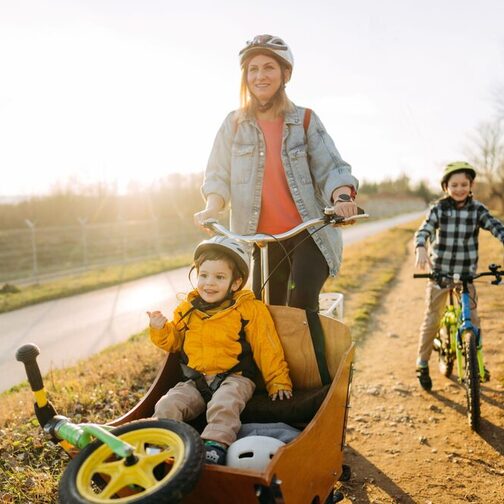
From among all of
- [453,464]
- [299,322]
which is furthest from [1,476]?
[453,464]

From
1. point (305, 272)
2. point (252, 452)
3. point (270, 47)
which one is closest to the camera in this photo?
point (252, 452)

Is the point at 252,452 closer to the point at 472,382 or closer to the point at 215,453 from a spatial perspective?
the point at 215,453

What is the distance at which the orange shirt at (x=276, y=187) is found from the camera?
119 inches

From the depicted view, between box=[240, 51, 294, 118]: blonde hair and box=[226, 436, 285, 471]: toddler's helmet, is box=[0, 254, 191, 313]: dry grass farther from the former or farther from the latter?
box=[226, 436, 285, 471]: toddler's helmet

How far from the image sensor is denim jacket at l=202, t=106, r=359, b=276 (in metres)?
2.97

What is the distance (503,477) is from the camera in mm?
3023

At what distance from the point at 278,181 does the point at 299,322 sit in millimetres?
869

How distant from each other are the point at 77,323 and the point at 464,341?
659cm

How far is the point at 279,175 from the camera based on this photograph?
302cm

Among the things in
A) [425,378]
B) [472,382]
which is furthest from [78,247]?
[472,382]

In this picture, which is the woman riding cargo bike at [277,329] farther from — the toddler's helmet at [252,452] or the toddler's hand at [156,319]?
the toddler's hand at [156,319]

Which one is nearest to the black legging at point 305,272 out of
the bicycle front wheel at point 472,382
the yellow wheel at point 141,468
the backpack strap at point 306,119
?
the backpack strap at point 306,119

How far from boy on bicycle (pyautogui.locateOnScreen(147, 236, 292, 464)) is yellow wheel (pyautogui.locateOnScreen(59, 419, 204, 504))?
585mm

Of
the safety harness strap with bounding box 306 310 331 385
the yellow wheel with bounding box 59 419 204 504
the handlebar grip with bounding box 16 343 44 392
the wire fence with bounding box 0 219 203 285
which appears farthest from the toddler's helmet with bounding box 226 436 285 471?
the wire fence with bounding box 0 219 203 285
